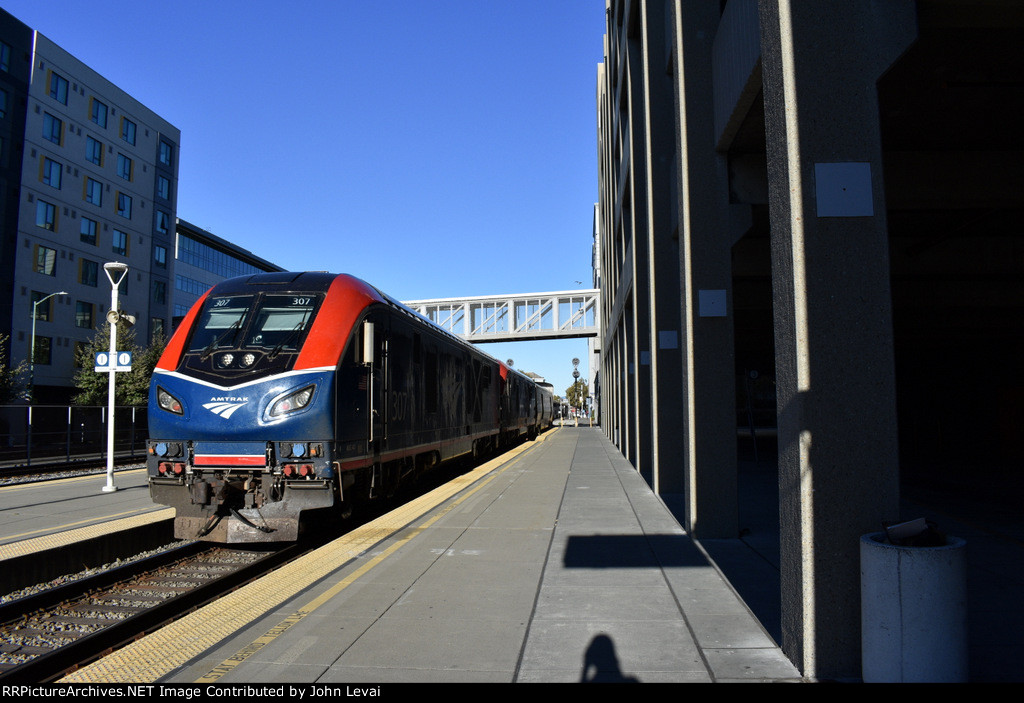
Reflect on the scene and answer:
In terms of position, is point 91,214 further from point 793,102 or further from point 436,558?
point 793,102

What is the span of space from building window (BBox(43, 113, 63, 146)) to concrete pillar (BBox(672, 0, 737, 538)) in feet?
130

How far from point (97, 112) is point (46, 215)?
7955 mm

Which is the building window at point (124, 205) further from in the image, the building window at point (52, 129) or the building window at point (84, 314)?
the building window at point (84, 314)

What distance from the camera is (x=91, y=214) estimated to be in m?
39.3

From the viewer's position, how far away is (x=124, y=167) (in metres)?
42.2

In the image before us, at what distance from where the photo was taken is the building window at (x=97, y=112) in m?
39.4

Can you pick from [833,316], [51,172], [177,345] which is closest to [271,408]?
[177,345]

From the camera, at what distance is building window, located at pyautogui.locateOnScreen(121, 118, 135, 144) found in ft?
A: 138

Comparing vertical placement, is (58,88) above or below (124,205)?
above

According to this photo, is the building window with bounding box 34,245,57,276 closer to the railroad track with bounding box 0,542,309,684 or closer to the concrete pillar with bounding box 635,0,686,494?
the railroad track with bounding box 0,542,309,684

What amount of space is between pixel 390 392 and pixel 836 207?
683cm

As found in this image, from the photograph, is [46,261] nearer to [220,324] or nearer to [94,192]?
[94,192]

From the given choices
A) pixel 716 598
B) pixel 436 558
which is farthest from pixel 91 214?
pixel 716 598

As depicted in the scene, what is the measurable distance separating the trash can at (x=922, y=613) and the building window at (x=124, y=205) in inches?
1866
